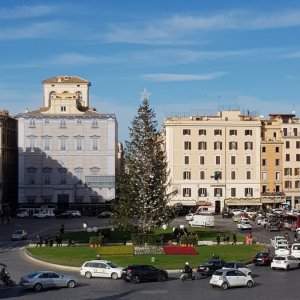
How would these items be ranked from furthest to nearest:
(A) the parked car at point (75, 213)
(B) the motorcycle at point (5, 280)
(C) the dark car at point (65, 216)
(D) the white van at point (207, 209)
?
(D) the white van at point (207, 209), (A) the parked car at point (75, 213), (C) the dark car at point (65, 216), (B) the motorcycle at point (5, 280)

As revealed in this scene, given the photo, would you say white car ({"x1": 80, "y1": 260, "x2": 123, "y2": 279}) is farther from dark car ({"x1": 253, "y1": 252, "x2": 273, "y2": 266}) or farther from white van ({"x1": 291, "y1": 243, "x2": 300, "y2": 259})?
white van ({"x1": 291, "y1": 243, "x2": 300, "y2": 259})

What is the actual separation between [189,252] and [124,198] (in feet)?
45.6

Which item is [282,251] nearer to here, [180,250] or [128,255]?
[180,250]

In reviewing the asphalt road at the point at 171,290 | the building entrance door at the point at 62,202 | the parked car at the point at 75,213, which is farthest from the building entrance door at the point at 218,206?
the asphalt road at the point at 171,290

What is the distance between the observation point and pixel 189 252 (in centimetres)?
5484

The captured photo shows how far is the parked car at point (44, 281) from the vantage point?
38188 mm

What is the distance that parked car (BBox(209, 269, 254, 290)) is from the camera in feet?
128

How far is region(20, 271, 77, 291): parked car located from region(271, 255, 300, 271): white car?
15338 millimetres

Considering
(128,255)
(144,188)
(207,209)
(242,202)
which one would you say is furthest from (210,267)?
(242,202)

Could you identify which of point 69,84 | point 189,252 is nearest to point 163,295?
point 189,252

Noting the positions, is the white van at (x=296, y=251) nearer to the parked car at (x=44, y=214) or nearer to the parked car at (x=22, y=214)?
the parked car at (x=44, y=214)

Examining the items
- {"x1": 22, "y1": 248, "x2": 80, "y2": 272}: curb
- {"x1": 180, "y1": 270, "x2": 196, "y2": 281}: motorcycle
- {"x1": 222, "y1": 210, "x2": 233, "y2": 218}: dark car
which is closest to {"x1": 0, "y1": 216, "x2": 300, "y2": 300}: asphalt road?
{"x1": 180, "y1": 270, "x2": 196, "y2": 281}: motorcycle

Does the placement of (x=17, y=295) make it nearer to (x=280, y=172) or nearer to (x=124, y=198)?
(x=124, y=198)

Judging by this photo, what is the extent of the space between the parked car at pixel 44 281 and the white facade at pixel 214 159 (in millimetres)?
76286
